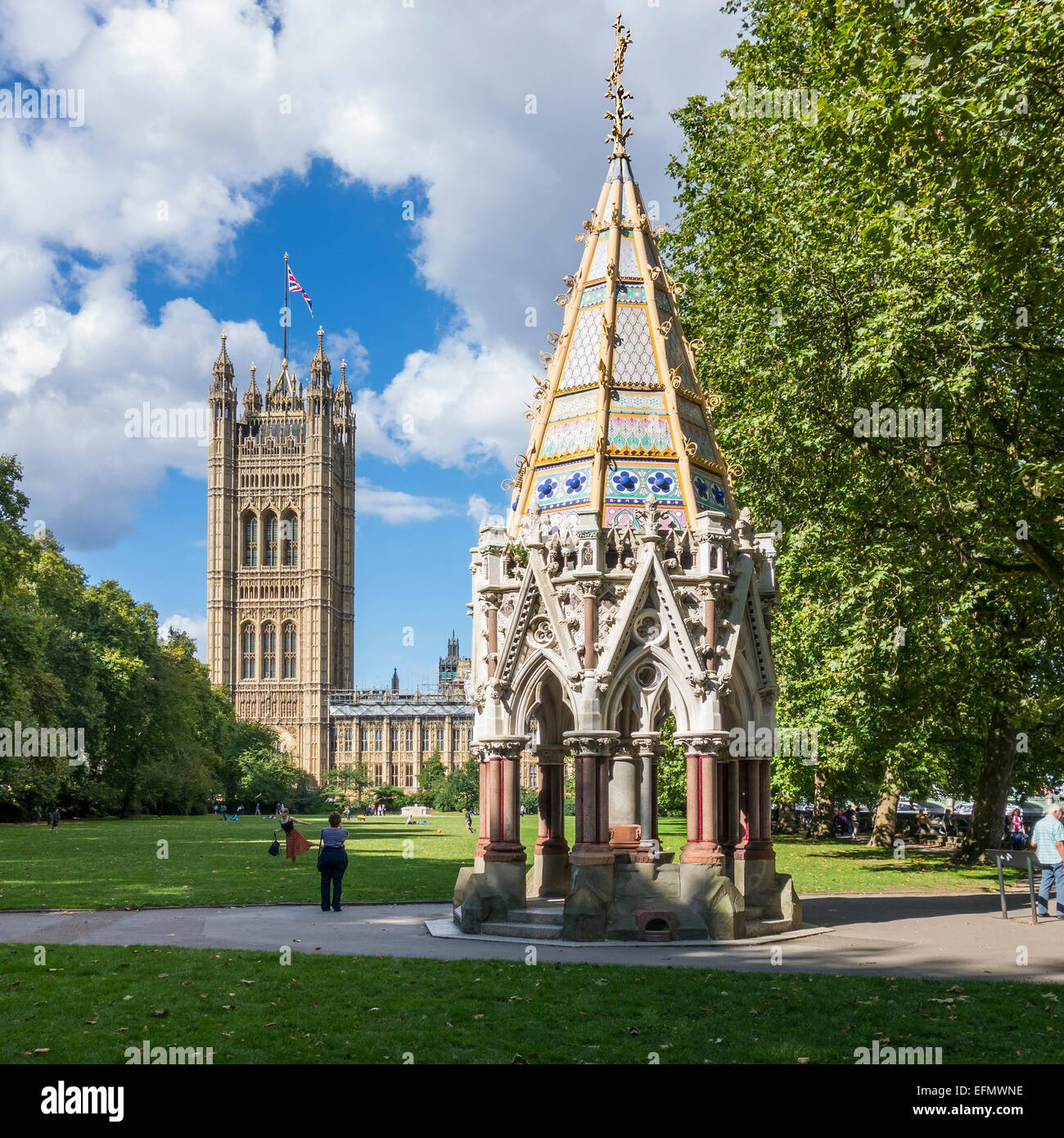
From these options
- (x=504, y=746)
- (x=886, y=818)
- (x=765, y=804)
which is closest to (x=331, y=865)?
(x=504, y=746)

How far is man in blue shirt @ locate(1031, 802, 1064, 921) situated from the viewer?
16.5 metres

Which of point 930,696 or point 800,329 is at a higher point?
point 800,329

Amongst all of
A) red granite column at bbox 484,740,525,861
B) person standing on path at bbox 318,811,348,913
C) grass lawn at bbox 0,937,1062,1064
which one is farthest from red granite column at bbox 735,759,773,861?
person standing on path at bbox 318,811,348,913

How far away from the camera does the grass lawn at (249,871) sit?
815 inches

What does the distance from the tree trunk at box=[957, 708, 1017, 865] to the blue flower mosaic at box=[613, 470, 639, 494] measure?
56.5 ft

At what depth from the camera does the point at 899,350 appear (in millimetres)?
19578

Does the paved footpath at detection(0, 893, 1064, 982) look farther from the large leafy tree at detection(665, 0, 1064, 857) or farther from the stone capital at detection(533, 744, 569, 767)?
the large leafy tree at detection(665, 0, 1064, 857)

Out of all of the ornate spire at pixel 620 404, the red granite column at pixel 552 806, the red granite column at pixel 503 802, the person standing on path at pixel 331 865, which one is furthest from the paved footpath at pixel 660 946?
the ornate spire at pixel 620 404

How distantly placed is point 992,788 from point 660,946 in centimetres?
1914

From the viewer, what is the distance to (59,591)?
2584 inches

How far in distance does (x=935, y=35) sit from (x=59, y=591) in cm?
5981

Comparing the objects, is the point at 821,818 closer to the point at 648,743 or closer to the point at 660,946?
the point at 648,743
